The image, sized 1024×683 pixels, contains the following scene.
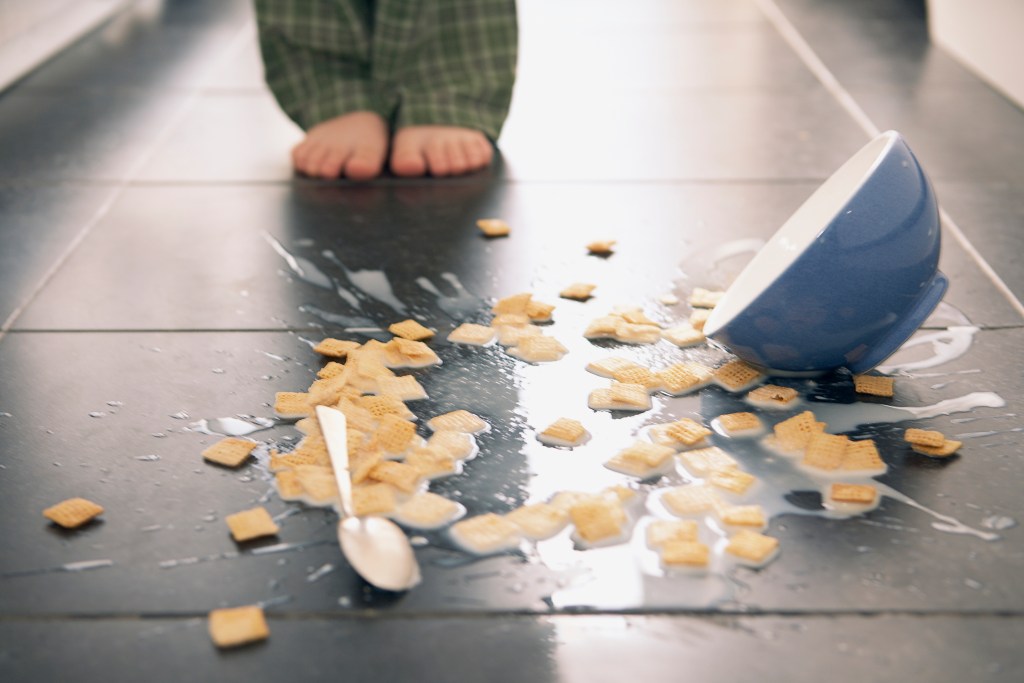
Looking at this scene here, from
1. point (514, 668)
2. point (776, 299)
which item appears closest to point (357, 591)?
point (514, 668)

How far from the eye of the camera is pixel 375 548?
0.81m

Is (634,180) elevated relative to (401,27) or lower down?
lower down

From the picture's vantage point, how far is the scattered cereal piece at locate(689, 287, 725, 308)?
1.25 m

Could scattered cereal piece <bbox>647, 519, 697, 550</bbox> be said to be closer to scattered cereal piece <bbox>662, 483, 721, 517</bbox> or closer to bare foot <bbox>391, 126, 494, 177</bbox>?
scattered cereal piece <bbox>662, 483, 721, 517</bbox>

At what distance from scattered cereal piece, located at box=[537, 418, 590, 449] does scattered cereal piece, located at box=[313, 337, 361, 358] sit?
0.25m

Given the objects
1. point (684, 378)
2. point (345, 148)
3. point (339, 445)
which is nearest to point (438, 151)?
point (345, 148)

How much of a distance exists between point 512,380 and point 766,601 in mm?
378

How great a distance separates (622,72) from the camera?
2.26 meters

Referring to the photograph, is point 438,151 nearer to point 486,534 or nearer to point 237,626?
point 486,534

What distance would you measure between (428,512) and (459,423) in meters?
0.14

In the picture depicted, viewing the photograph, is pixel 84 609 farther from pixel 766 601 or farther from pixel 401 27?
pixel 401 27

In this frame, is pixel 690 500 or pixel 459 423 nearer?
pixel 690 500

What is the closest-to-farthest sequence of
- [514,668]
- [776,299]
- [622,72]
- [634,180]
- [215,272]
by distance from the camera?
[514,668] → [776,299] → [215,272] → [634,180] → [622,72]

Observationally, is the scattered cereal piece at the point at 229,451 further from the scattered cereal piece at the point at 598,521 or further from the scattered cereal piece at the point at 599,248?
the scattered cereal piece at the point at 599,248
